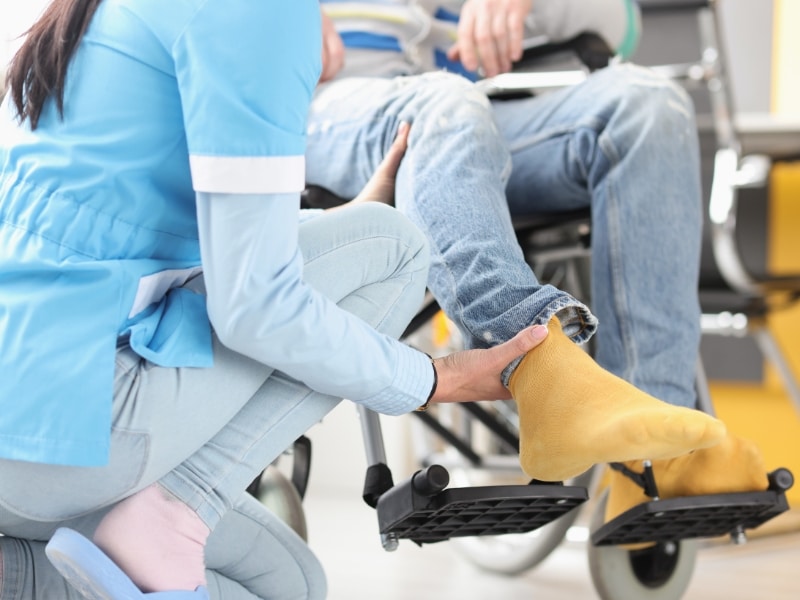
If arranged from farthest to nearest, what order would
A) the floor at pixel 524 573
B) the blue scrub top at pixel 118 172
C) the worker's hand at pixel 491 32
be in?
the floor at pixel 524 573 < the worker's hand at pixel 491 32 < the blue scrub top at pixel 118 172

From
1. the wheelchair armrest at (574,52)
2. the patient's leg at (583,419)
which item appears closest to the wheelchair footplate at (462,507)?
the patient's leg at (583,419)

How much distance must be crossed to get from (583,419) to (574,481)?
2.13ft

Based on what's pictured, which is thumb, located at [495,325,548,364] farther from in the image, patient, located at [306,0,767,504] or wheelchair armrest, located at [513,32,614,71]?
wheelchair armrest, located at [513,32,614,71]

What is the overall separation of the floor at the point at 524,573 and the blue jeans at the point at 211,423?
0.63m

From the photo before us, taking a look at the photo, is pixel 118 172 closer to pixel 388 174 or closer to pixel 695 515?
pixel 388 174

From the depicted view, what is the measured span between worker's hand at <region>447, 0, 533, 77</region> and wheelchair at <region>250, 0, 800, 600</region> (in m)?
Answer: 0.07

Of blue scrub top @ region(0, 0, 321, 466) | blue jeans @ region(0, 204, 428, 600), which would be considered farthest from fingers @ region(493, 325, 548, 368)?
blue scrub top @ region(0, 0, 321, 466)

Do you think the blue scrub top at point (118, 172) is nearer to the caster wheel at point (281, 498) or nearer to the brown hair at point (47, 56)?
the brown hair at point (47, 56)

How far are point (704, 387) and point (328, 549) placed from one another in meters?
0.86

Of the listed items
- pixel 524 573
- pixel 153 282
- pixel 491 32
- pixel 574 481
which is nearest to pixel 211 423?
pixel 153 282

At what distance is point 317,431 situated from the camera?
263cm

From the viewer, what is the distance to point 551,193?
1.16 m

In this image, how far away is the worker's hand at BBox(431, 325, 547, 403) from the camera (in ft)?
2.68

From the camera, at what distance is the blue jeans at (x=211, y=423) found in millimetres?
700
